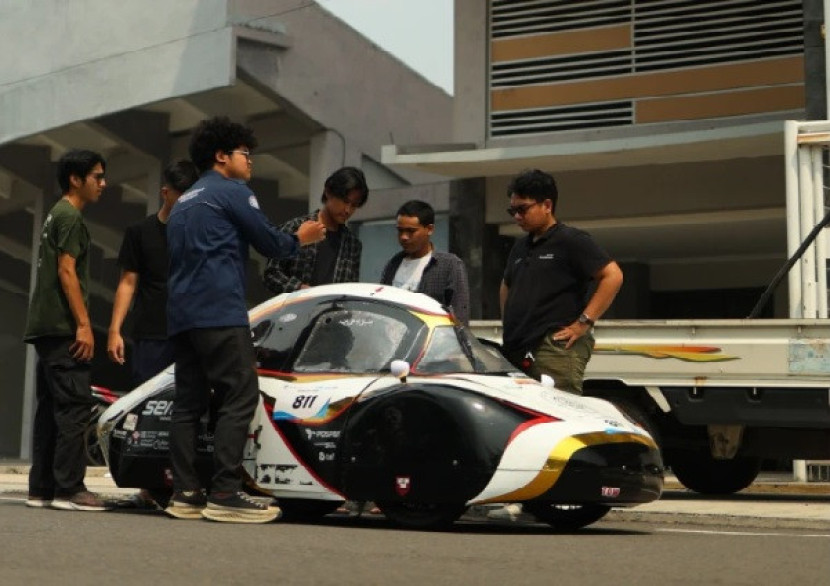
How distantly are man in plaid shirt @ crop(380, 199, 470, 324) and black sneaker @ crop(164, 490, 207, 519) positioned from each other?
6.60 ft

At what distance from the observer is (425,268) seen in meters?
10.8

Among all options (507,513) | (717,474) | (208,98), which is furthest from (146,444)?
(208,98)

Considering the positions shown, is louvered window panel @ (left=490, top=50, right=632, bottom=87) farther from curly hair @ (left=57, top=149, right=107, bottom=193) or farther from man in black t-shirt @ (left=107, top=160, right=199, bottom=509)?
curly hair @ (left=57, top=149, right=107, bottom=193)

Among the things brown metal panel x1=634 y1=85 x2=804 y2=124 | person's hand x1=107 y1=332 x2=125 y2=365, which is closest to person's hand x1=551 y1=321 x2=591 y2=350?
person's hand x1=107 y1=332 x2=125 y2=365

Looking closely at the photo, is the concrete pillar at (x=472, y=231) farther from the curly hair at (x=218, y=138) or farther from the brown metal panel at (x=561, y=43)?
the curly hair at (x=218, y=138)

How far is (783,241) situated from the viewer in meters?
23.4

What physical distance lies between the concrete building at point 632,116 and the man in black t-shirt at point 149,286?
9.73 meters

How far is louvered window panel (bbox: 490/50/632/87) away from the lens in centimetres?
2166

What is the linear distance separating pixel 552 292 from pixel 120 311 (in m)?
2.53

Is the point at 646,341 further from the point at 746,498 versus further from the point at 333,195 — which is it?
the point at 333,195

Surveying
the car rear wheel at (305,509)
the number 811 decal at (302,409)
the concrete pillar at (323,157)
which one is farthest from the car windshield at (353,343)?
the concrete pillar at (323,157)

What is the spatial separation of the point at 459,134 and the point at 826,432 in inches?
405

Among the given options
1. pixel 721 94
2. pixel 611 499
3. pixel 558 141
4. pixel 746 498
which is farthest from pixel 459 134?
pixel 611 499

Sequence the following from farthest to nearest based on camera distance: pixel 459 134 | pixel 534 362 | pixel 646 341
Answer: pixel 459 134 → pixel 646 341 → pixel 534 362
